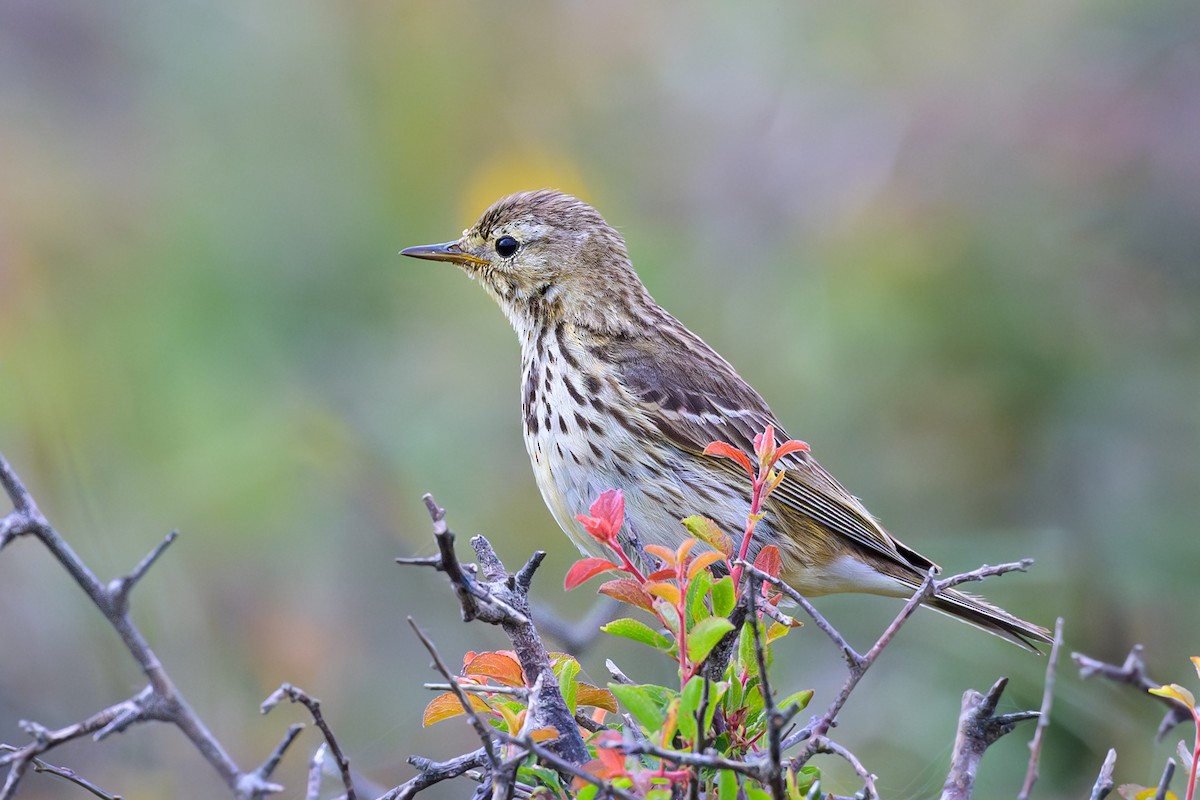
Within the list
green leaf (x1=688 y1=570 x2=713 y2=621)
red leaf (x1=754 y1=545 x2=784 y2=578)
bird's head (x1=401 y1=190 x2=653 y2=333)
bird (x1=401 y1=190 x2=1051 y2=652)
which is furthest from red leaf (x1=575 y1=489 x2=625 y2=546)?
bird's head (x1=401 y1=190 x2=653 y2=333)

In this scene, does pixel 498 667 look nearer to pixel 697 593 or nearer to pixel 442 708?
pixel 442 708

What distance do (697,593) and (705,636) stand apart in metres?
0.14

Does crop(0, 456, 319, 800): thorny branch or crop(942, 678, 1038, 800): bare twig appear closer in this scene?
crop(0, 456, 319, 800): thorny branch

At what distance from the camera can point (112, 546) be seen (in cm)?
520

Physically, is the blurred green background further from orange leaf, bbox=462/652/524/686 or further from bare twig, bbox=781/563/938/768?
bare twig, bbox=781/563/938/768

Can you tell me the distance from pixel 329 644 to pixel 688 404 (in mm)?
1934

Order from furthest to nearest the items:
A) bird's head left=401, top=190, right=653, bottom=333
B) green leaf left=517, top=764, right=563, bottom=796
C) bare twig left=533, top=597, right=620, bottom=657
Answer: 1. bird's head left=401, top=190, right=653, bottom=333
2. bare twig left=533, top=597, right=620, bottom=657
3. green leaf left=517, top=764, right=563, bottom=796

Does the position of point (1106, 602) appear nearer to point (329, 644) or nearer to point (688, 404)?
point (688, 404)

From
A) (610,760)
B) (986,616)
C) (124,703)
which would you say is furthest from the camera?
(986,616)

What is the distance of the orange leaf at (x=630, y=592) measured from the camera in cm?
230

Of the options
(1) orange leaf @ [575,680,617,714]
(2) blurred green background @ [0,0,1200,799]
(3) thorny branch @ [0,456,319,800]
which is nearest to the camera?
(3) thorny branch @ [0,456,319,800]

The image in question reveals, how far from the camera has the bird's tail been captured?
3982mm

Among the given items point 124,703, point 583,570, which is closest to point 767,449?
point 583,570

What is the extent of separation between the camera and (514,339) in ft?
19.9
